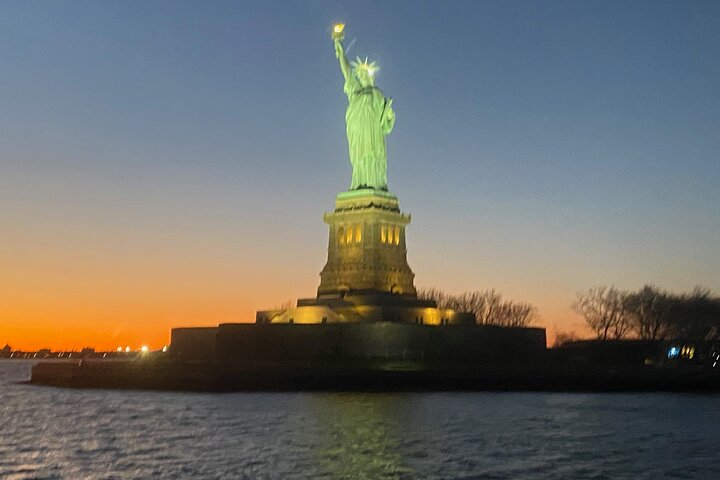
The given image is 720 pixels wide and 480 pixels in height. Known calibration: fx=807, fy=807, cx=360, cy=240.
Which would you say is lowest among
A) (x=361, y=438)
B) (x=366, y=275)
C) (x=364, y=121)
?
(x=361, y=438)

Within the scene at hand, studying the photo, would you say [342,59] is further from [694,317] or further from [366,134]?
[694,317]

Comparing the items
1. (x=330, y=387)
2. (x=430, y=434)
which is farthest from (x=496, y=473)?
(x=330, y=387)

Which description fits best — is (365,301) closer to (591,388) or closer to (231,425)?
(591,388)

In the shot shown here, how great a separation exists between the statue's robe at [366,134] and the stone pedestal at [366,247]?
4.89 ft

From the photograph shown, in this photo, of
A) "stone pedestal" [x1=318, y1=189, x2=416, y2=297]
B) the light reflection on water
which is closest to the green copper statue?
"stone pedestal" [x1=318, y1=189, x2=416, y2=297]

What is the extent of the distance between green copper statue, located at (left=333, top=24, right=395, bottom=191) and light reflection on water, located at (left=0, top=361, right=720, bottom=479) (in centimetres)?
2206

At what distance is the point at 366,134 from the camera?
5338 cm

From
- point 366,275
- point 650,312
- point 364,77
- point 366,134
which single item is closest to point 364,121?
point 366,134

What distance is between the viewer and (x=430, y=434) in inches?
883

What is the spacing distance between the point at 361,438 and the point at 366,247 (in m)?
29.7

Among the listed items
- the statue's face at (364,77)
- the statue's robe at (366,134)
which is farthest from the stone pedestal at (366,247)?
the statue's face at (364,77)

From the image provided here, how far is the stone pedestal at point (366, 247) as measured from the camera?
1977 inches

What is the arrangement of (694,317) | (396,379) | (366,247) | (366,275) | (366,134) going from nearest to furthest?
1. (396,379)
2. (366,275)
3. (366,247)
4. (366,134)
5. (694,317)

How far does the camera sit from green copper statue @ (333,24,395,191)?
5338 cm
